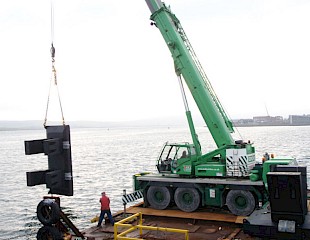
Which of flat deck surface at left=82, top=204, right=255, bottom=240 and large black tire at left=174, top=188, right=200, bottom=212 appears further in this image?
large black tire at left=174, top=188, right=200, bottom=212

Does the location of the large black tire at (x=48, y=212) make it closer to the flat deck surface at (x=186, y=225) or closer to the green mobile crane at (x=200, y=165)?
the flat deck surface at (x=186, y=225)

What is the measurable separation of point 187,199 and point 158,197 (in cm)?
139

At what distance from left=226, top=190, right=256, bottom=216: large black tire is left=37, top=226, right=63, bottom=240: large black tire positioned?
6906 millimetres

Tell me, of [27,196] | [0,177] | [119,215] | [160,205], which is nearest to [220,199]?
[160,205]

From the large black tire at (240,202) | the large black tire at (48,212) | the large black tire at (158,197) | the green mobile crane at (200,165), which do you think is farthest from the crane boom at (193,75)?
the large black tire at (48,212)

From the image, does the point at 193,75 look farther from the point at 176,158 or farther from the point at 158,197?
the point at 158,197

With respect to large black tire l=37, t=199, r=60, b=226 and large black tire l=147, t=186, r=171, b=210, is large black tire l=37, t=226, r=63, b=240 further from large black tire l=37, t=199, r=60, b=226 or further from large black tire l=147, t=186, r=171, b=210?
large black tire l=147, t=186, r=171, b=210

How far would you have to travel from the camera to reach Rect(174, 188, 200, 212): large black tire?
1594 centimetres

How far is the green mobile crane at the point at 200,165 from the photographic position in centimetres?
1524

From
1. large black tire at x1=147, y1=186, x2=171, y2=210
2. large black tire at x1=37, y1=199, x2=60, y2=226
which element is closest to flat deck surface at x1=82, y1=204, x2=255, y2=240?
large black tire at x1=147, y1=186, x2=171, y2=210

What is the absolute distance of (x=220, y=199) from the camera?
1570 centimetres

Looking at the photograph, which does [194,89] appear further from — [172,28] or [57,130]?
[57,130]

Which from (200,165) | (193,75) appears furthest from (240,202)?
(193,75)

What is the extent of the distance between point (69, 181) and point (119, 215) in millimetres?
7502
